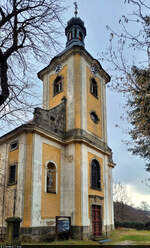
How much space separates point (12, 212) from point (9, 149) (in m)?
4.89

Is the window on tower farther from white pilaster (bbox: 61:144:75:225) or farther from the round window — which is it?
the round window

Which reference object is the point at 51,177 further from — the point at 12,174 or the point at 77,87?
the point at 77,87

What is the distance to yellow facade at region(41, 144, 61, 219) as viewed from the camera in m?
15.8

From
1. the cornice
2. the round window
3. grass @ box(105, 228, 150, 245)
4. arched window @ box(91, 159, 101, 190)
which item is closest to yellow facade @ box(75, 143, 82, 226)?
arched window @ box(91, 159, 101, 190)

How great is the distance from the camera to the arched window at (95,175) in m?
19.6

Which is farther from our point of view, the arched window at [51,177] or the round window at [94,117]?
the round window at [94,117]

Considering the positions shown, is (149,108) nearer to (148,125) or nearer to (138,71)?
(148,125)

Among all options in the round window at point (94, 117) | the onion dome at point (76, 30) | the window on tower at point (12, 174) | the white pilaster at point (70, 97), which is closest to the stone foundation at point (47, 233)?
the window on tower at point (12, 174)

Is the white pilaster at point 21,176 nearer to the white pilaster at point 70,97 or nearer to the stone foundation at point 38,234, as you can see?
the stone foundation at point 38,234

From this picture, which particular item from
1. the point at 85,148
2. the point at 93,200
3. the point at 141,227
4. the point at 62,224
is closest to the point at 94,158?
the point at 85,148

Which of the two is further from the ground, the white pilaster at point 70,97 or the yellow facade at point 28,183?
the white pilaster at point 70,97

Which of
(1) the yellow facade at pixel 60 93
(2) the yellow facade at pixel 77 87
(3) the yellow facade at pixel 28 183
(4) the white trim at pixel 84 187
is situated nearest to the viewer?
(3) the yellow facade at pixel 28 183

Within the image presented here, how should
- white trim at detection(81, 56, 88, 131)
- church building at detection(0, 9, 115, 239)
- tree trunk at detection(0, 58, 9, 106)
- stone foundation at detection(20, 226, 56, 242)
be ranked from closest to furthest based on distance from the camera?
tree trunk at detection(0, 58, 9, 106) → stone foundation at detection(20, 226, 56, 242) → church building at detection(0, 9, 115, 239) → white trim at detection(81, 56, 88, 131)

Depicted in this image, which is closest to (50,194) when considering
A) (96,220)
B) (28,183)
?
(28,183)
